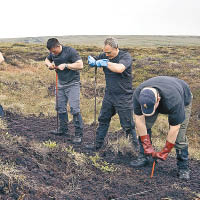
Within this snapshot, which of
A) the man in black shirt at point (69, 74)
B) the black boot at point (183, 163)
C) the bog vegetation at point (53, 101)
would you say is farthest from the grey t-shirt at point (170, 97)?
the man in black shirt at point (69, 74)

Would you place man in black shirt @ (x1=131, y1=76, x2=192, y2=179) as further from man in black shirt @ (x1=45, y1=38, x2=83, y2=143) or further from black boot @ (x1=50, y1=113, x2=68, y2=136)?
black boot @ (x1=50, y1=113, x2=68, y2=136)

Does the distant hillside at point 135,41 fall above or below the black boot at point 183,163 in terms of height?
below

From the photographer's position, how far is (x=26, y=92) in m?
12.4

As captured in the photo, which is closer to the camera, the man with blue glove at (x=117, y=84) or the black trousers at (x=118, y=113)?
the man with blue glove at (x=117, y=84)

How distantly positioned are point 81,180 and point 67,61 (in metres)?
2.54

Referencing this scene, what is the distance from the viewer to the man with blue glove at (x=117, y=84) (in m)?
4.89

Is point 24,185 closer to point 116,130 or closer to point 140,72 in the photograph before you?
point 116,130

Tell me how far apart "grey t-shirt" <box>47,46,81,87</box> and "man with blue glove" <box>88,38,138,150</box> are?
26.8 inches

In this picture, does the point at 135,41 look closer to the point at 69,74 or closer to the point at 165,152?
the point at 69,74

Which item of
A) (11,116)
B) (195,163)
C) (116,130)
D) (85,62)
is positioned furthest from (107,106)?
(85,62)

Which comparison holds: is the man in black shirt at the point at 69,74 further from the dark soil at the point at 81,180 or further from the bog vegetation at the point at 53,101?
the dark soil at the point at 81,180

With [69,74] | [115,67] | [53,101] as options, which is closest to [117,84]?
[115,67]

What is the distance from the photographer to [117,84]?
5.08 metres

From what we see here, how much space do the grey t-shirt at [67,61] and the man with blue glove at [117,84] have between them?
68 cm
